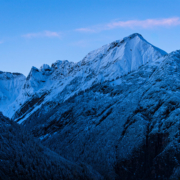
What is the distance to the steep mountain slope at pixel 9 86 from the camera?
9619 cm

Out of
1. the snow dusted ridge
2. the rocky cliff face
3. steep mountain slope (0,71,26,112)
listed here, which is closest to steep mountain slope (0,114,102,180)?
the rocky cliff face

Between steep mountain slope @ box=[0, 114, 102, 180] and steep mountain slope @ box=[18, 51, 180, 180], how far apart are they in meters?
7.02

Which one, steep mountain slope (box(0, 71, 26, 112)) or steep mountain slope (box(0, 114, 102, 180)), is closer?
steep mountain slope (box(0, 114, 102, 180))

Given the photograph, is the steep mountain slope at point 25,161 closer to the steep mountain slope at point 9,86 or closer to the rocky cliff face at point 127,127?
the rocky cliff face at point 127,127

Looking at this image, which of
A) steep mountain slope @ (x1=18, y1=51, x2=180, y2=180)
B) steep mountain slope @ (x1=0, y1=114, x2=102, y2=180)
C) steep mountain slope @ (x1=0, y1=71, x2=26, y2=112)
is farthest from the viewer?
steep mountain slope @ (x1=0, y1=71, x2=26, y2=112)

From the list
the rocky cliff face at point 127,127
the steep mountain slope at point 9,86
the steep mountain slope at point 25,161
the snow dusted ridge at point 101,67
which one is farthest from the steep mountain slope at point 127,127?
the steep mountain slope at point 9,86

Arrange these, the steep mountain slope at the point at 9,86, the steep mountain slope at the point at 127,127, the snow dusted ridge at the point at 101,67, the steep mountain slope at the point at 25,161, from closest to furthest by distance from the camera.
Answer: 1. the steep mountain slope at the point at 25,161
2. the steep mountain slope at the point at 127,127
3. the snow dusted ridge at the point at 101,67
4. the steep mountain slope at the point at 9,86

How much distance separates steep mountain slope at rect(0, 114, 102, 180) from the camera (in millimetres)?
14567

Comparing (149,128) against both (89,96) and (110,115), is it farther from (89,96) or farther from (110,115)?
(89,96)

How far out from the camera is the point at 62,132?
33.9 m

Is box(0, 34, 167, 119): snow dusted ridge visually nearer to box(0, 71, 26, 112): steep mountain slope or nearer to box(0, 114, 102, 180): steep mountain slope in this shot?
box(0, 71, 26, 112): steep mountain slope

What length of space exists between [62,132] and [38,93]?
44.1 metres

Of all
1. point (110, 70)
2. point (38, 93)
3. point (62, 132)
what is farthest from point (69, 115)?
point (38, 93)

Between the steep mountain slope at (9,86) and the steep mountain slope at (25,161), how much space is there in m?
77.3
